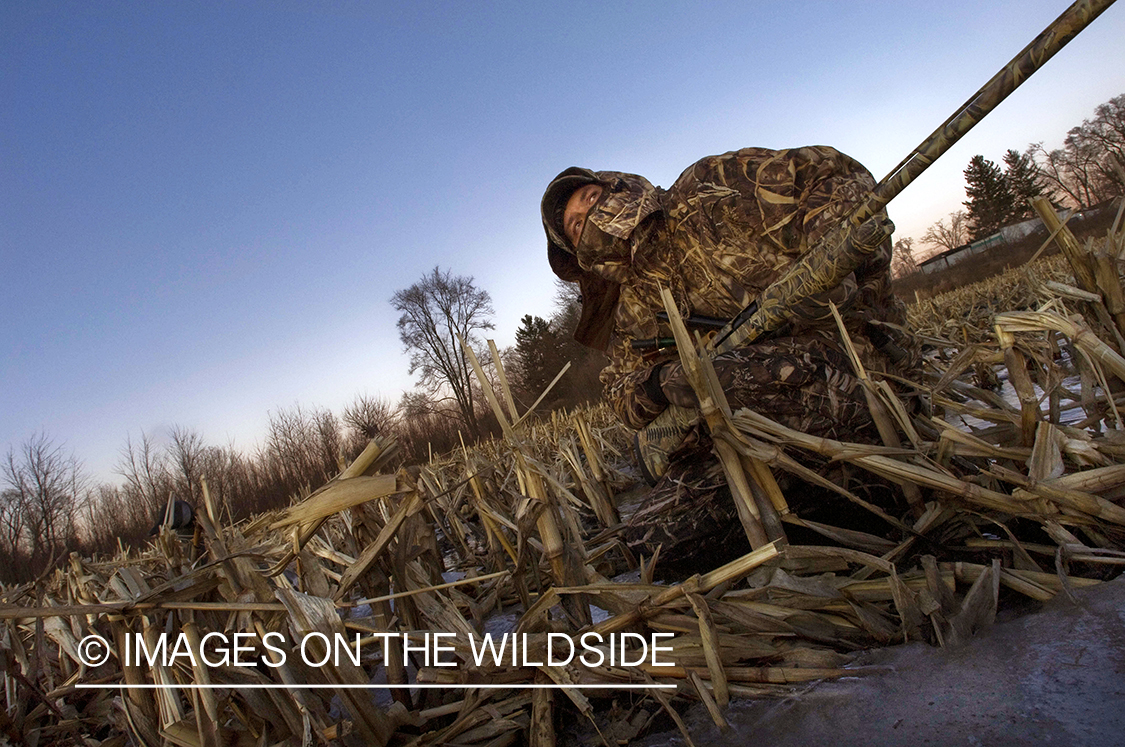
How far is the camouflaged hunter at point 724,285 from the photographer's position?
2152mm

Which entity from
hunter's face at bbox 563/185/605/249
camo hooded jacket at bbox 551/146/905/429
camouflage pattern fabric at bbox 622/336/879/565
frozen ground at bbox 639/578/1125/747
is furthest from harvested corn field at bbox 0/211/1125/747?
hunter's face at bbox 563/185/605/249

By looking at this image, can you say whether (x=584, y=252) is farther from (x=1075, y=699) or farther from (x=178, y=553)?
(x=1075, y=699)

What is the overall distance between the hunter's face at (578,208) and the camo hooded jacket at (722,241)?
0.14ft

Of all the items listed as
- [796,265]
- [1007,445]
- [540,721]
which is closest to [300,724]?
[540,721]

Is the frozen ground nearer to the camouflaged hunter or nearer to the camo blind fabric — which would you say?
the camouflaged hunter

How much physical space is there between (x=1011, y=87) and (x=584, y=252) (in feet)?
5.93

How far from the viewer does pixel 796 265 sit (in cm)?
200

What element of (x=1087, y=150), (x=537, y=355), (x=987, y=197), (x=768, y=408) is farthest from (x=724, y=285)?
(x=987, y=197)

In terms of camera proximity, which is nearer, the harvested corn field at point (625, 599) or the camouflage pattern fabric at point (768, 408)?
the harvested corn field at point (625, 599)

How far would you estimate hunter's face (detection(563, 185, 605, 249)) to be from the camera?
2.76 meters

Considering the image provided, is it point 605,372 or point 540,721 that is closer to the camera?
point 540,721
